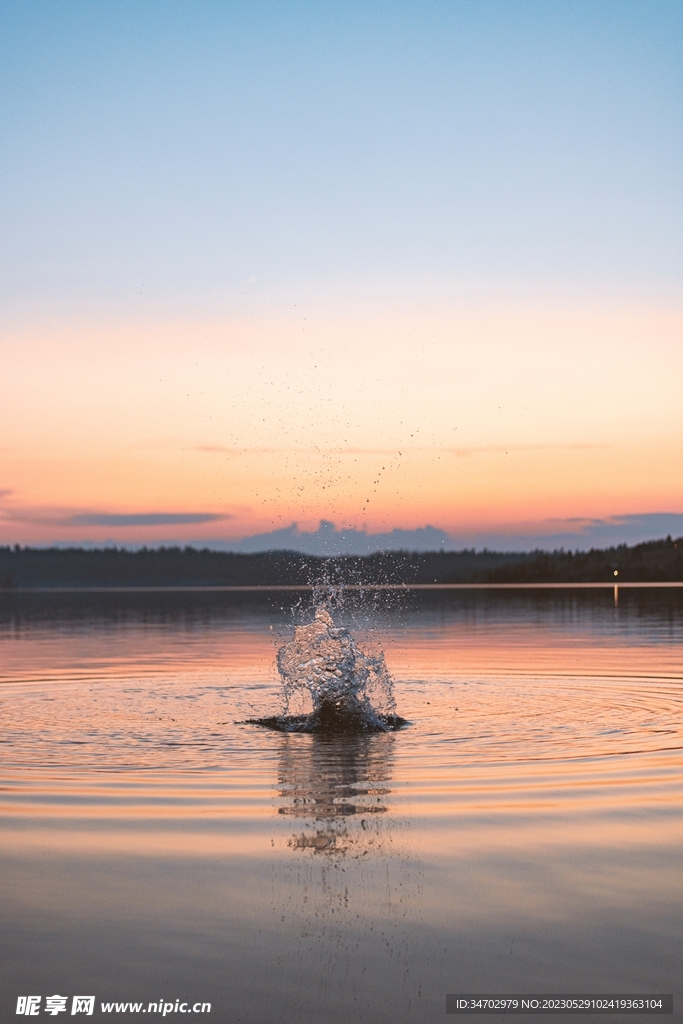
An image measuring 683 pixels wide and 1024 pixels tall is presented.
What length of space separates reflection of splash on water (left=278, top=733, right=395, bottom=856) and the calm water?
48 millimetres

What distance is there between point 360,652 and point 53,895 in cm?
1402

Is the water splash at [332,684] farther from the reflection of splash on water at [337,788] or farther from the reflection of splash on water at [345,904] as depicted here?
the reflection of splash on water at [345,904]

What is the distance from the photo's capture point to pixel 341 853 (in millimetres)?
10125

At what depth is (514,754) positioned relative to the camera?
1572cm

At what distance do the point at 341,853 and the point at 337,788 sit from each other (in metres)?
3.55

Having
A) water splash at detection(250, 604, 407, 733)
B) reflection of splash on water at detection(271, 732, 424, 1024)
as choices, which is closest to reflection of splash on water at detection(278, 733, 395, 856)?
reflection of splash on water at detection(271, 732, 424, 1024)

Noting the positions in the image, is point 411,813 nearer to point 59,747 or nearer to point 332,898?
point 332,898

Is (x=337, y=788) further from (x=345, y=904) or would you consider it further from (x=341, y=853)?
(x=345, y=904)

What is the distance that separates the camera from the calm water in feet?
23.5

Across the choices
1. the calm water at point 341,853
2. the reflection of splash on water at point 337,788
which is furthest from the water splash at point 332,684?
the reflection of splash on water at point 337,788

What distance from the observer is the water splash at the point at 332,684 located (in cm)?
2000

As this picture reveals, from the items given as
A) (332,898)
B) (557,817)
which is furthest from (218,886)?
(557,817)

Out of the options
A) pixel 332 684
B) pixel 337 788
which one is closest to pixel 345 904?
pixel 337 788

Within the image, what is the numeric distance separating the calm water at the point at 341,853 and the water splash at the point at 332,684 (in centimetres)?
66
